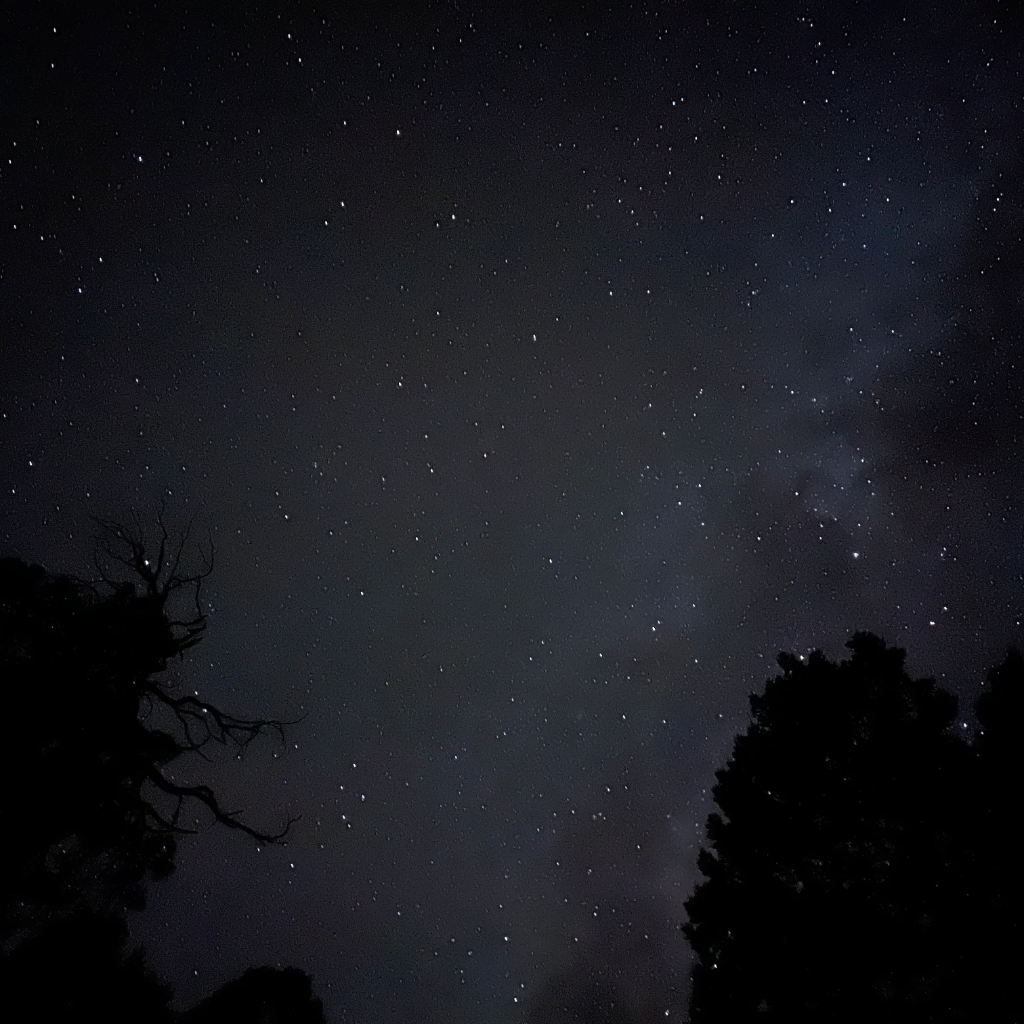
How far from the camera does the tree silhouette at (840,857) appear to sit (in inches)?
315

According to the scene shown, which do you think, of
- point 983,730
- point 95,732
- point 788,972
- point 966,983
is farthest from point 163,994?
point 983,730

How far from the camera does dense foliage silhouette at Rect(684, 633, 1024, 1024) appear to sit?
788cm

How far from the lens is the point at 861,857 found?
8.64 m

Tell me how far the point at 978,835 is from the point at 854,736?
185cm

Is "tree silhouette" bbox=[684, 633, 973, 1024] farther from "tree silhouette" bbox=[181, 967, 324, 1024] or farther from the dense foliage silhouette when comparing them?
"tree silhouette" bbox=[181, 967, 324, 1024]

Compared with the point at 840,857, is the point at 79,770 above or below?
below

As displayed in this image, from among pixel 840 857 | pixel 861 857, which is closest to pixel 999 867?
pixel 861 857

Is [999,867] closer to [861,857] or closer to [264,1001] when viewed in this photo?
[861,857]

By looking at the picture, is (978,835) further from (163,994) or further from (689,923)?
(163,994)

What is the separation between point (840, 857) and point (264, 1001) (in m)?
11.9

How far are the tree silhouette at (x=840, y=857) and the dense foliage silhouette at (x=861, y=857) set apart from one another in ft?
0.06

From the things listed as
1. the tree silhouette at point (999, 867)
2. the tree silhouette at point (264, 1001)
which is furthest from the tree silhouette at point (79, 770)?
the tree silhouette at point (999, 867)

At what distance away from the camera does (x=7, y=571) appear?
6.59 metres

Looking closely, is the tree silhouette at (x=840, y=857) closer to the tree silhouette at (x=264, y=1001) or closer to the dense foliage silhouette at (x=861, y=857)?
the dense foliage silhouette at (x=861, y=857)
